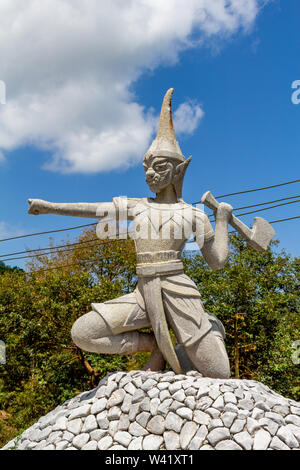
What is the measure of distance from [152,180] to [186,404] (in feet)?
8.44

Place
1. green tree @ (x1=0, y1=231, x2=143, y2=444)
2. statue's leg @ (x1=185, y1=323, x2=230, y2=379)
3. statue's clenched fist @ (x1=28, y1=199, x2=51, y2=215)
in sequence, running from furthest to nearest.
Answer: green tree @ (x1=0, y1=231, x2=143, y2=444) < statue's clenched fist @ (x1=28, y1=199, x2=51, y2=215) < statue's leg @ (x1=185, y1=323, x2=230, y2=379)

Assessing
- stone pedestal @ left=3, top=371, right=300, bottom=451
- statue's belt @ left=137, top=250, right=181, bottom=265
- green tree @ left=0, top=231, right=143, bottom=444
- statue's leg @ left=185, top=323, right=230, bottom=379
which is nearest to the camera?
stone pedestal @ left=3, top=371, right=300, bottom=451

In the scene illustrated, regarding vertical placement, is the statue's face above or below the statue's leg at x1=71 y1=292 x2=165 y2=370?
above

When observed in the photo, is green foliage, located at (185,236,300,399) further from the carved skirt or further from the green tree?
the carved skirt

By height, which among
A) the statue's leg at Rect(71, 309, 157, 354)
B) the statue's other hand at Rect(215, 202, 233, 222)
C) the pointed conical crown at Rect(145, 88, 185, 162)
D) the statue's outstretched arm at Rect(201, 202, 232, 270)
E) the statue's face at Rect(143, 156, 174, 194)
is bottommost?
the statue's leg at Rect(71, 309, 157, 354)

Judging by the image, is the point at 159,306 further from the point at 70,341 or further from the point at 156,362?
the point at 70,341

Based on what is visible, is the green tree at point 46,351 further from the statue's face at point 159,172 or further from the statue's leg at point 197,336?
the statue's face at point 159,172

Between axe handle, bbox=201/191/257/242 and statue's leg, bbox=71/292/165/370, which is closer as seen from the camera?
statue's leg, bbox=71/292/165/370

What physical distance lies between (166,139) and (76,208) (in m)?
1.41

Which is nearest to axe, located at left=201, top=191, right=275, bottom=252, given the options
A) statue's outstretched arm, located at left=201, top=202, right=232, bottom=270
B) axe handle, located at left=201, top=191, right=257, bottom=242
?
axe handle, located at left=201, top=191, right=257, bottom=242

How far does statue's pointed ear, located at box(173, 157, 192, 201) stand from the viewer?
5181 millimetres

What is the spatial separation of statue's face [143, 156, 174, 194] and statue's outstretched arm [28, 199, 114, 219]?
1.95ft
